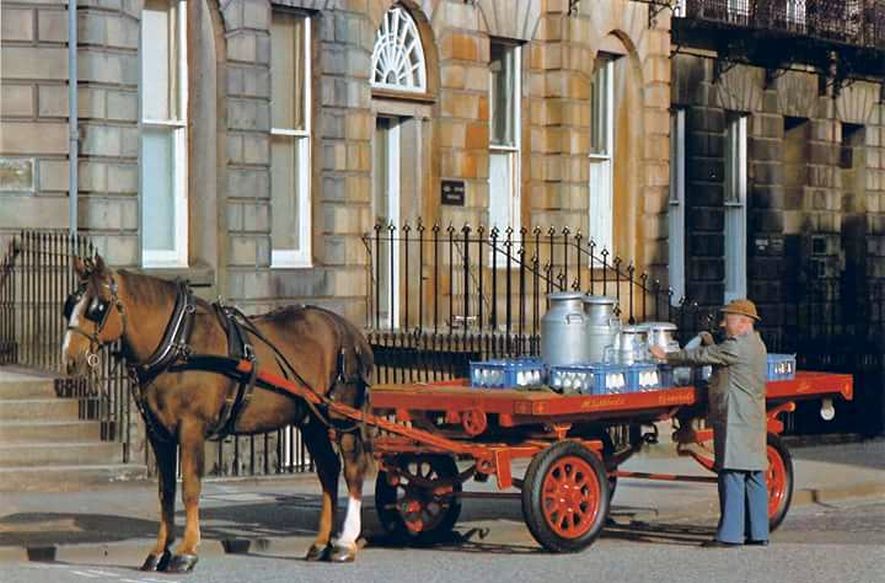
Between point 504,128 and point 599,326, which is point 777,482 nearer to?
point 599,326

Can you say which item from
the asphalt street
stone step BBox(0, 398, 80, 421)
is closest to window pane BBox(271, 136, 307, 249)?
stone step BBox(0, 398, 80, 421)

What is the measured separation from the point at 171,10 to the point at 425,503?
8.16 m

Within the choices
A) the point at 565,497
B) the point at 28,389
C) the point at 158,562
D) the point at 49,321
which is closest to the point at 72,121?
the point at 49,321

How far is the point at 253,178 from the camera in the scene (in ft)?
73.6

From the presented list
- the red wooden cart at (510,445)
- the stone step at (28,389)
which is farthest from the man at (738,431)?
the stone step at (28,389)

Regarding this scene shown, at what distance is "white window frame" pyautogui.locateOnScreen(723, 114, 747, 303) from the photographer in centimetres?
3247

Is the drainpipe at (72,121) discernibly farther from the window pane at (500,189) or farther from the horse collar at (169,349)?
the window pane at (500,189)

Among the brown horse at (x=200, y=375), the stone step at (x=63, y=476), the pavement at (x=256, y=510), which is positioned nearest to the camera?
the brown horse at (x=200, y=375)

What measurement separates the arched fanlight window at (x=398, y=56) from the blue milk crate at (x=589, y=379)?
980cm

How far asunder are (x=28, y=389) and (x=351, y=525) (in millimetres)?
5948

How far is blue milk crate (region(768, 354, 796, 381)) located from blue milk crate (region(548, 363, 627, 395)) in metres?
1.80

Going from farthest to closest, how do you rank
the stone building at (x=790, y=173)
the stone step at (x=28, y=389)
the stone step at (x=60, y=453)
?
the stone building at (x=790, y=173), the stone step at (x=28, y=389), the stone step at (x=60, y=453)

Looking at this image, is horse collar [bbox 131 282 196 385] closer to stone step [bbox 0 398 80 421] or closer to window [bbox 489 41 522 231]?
stone step [bbox 0 398 80 421]

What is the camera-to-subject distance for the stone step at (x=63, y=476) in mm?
18047
